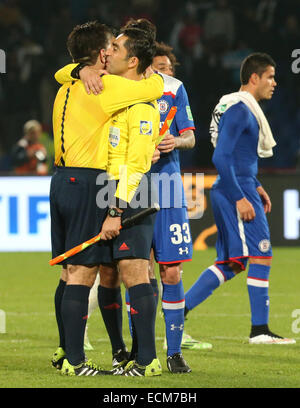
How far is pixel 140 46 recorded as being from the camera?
219 inches

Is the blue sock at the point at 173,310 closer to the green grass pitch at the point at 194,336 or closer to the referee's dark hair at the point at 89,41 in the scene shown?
the green grass pitch at the point at 194,336

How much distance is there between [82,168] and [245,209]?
2043 mm

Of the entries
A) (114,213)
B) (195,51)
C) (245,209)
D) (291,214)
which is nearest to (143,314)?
(114,213)

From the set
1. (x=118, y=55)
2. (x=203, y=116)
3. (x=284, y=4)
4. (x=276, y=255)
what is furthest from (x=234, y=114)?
(x=284, y=4)

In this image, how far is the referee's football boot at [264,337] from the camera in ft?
23.4

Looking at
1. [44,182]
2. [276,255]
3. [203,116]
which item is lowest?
[276,255]

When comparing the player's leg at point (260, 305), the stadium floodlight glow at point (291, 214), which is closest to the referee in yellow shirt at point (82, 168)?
the player's leg at point (260, 305)

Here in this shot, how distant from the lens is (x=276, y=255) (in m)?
13.3

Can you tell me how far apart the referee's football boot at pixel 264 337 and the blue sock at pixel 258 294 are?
45 millimetres

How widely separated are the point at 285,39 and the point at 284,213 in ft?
17.4

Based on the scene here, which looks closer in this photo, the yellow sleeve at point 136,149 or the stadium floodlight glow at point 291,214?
the yellow sleeve at point 136,149

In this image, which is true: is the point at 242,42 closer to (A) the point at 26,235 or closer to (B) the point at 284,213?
(B) the point at 284,213

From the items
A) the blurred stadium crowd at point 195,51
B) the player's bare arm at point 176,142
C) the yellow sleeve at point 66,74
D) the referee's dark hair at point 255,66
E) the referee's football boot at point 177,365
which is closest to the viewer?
the yellow sleeve at point 66,74

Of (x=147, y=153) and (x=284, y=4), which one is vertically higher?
(x=284, y=4)
